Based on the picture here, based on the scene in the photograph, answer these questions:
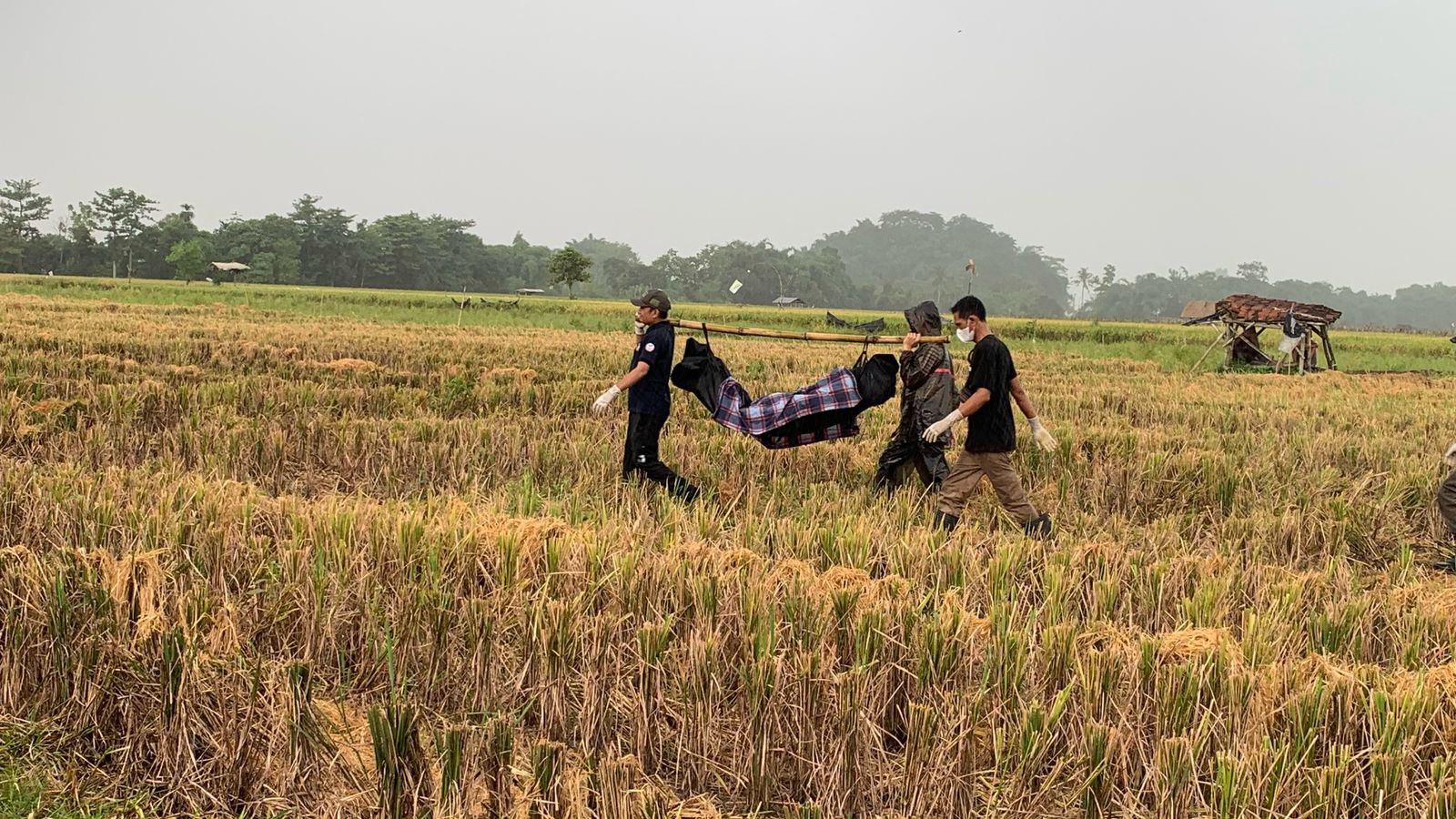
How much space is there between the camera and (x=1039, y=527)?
510 cm

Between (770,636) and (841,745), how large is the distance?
16.9 inches

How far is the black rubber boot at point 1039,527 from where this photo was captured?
496 cm

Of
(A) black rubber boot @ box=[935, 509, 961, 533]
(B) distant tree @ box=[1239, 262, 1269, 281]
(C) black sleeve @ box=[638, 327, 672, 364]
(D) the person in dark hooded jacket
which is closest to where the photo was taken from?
(A) black rubber boot @ box=[935, 509, 961, 533]

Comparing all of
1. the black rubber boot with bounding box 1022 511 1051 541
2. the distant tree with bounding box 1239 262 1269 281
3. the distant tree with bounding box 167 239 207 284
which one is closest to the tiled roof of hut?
the black rubber boot with bounding box 1022 511 1051 541

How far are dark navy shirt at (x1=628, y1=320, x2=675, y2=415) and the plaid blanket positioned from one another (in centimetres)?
40

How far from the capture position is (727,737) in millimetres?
2549

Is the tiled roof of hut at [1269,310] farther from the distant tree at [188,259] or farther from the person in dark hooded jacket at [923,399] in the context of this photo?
the distant tree at [188,259]

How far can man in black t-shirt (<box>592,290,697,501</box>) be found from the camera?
5.48 m

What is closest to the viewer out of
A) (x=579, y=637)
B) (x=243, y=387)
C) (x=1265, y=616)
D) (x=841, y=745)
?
(x=841, y=745)

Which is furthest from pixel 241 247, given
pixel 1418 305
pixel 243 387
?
pixel 1418 305

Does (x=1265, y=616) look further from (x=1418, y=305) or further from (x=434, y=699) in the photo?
(x=1418, y=305)

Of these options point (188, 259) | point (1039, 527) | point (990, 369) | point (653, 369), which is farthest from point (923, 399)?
point (188, 259)

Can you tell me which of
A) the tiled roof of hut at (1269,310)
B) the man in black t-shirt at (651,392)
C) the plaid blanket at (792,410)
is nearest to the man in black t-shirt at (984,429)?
the plaid blanket at (792,410)

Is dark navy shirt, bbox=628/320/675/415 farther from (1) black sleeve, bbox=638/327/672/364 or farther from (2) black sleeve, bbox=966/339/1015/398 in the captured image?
(2) black sleeve, bbox=966/339/1015/398
